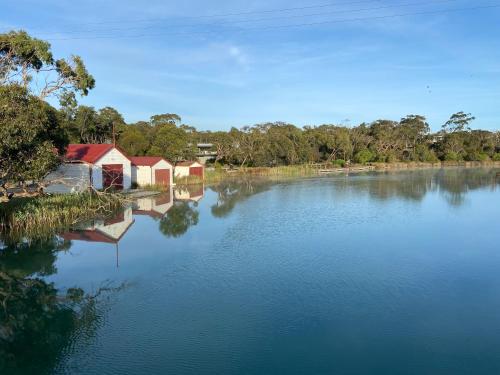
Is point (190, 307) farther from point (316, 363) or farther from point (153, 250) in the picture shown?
point (153, 250)

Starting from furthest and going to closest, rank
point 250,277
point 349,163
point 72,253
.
Answer: point 349,163 → point 72,253 → point 250,277

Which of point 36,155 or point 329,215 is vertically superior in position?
point 36,155

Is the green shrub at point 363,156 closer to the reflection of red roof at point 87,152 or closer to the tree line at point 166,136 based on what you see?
the tree line at point 166,136

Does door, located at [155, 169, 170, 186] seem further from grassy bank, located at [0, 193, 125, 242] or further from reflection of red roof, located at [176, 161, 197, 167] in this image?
grassy bank, located at [0, 193, 125, 242]

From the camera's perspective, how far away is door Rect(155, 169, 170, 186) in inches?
1321

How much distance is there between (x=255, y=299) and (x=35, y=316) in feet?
14.9

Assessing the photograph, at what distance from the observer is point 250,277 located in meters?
11.2

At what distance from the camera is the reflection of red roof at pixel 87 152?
26.1 metres

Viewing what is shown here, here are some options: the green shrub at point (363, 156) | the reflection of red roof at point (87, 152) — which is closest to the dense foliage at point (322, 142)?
the green shrub at point (363, 156)

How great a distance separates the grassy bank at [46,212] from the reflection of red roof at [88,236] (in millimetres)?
931

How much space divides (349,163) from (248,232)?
53.5 meters

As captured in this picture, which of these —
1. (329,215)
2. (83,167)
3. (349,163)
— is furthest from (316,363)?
(349,163)

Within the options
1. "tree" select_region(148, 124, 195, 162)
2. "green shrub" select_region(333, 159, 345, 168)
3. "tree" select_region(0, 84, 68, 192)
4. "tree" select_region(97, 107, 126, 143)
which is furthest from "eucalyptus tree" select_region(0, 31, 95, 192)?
"green shrub" select_region(333, 159, 345, 168)

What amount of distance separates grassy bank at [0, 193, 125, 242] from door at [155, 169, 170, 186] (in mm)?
11806
